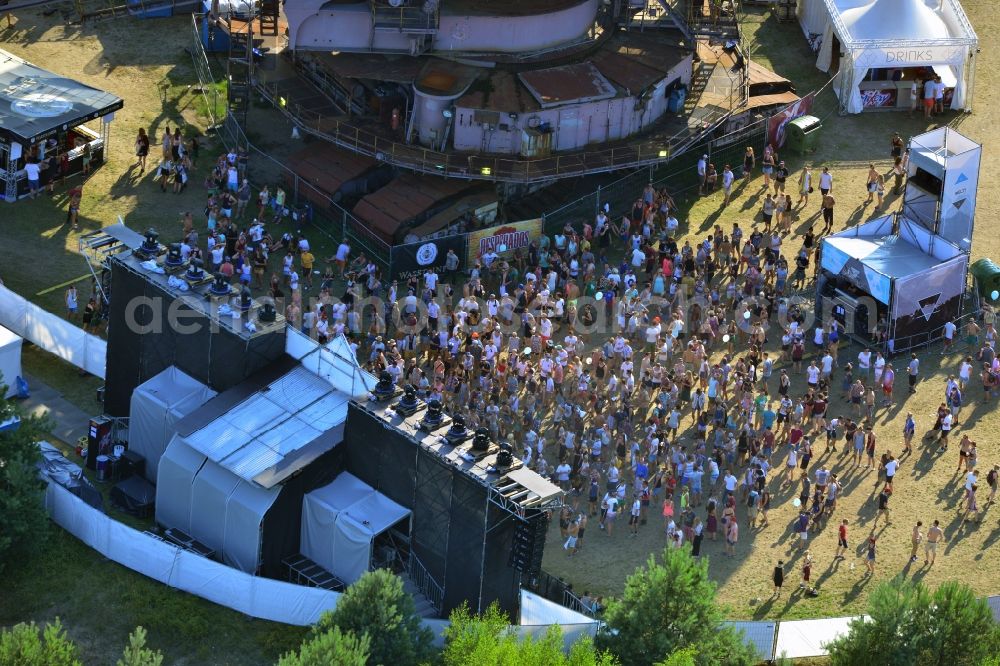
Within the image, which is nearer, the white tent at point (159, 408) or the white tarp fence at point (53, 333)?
the white tent at point (159, 408)

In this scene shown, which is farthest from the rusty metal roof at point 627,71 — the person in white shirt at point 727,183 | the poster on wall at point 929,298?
the poster on wall at point 929,298

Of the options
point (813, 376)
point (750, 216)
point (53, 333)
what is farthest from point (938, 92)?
point (53, 333)

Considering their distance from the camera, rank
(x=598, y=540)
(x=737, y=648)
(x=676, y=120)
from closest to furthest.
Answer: (x=737, y=648) < (x=598, y=540) < (x=676, y=120)

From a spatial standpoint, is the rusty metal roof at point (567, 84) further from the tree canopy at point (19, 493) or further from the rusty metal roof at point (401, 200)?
the tree canopy at point (19, 493)

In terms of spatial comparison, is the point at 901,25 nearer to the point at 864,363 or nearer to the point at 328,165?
the point at 864,363

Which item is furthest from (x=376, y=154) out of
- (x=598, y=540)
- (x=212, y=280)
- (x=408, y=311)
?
(x=598, y=540)

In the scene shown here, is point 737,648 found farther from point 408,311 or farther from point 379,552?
point 408,311

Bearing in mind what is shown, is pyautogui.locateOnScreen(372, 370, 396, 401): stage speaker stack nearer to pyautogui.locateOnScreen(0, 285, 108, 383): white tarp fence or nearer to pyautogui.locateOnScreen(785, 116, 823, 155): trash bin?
pyautogui.locateOnScreen(0, 285, 108, 383): white tarp fence
